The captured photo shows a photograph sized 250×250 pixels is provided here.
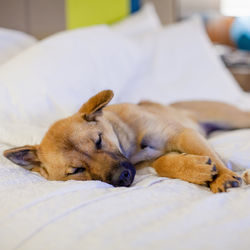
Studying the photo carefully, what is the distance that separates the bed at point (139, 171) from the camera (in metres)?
0.78

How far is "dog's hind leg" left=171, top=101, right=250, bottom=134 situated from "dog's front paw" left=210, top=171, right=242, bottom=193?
829 millimetres

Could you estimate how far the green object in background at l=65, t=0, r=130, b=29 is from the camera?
8.63ft

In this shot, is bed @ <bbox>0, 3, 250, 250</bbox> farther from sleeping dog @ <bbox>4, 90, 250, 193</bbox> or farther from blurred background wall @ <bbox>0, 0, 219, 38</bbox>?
blurred background wall @ <bbox>0, 0, 219, 38</bbox>

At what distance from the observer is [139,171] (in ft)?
4.62

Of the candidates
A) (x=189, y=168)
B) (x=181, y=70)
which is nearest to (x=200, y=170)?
(x=189, y=168)

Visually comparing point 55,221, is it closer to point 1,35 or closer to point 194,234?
point 194,234

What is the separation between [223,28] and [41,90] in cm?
291

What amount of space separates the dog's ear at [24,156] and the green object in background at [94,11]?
5.03 feet

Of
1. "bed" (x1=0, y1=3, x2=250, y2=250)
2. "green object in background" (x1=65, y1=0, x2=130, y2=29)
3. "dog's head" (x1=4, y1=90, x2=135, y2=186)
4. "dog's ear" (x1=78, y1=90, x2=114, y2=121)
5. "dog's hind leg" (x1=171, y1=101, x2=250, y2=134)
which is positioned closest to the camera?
"bed" (x1=0, y1=3, x2=250, y2=250)

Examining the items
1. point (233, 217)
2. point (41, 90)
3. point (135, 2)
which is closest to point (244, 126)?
point (41, 90)

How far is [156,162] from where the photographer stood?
4.44ft

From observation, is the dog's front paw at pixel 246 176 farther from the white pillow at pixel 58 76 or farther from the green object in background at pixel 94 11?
the green object in background at pixel 94 11

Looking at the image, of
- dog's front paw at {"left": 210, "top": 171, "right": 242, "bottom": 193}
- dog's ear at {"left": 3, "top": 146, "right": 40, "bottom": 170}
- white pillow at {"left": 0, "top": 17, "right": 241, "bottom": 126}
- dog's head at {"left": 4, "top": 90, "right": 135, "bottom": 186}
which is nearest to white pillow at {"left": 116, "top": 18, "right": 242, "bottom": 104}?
white pillow at {"left": 0, "top": 17, "right": 241, "bottom": 126}

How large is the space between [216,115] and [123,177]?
96cm
